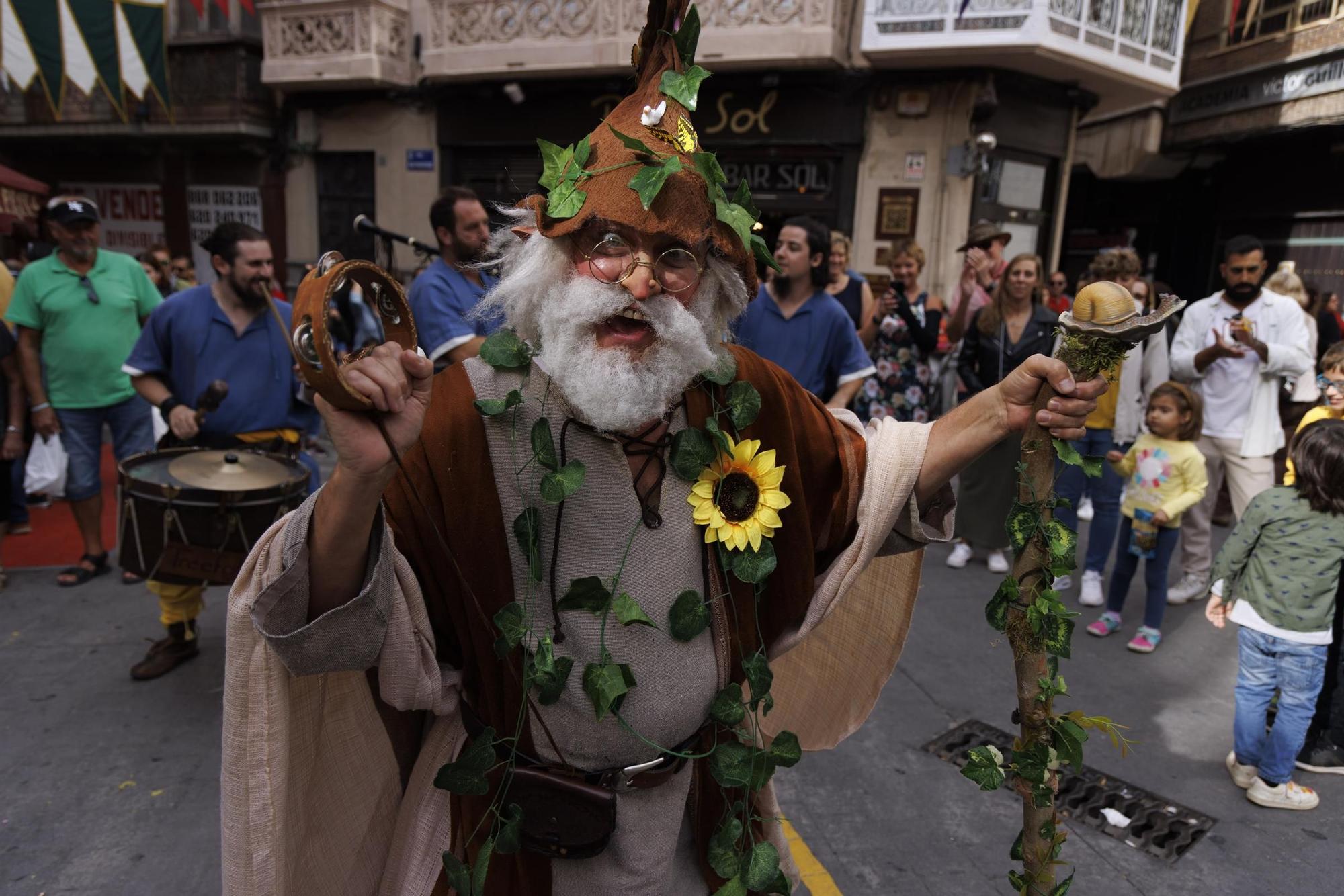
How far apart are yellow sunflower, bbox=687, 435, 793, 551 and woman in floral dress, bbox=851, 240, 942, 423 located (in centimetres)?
455

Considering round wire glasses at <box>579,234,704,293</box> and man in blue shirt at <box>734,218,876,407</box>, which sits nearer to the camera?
round wire glasses at <box>579,234,704,293</box>

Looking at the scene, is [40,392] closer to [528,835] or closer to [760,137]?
[528,835]

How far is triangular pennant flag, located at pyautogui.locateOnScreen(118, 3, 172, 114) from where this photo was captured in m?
13.0

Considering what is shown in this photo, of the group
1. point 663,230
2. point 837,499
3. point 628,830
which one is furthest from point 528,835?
point 663,230

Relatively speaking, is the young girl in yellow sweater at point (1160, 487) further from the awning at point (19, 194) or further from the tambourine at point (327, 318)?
the awning at point (19, 194)

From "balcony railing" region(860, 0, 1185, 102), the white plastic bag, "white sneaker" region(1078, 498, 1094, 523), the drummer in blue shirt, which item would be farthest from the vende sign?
"white sneaker" region(1078, 498, 1094, 523)

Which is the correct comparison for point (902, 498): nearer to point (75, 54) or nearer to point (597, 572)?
point (597, 572)

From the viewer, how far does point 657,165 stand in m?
1.67

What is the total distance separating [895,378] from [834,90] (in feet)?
23.7

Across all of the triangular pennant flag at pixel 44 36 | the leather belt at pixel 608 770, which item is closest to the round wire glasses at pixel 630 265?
the leather belt at pixel 608 770

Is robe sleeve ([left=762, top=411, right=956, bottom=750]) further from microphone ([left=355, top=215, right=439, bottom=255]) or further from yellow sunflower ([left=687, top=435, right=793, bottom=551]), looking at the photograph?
microphone ([left=355, top=215, right=439, bottom=255])

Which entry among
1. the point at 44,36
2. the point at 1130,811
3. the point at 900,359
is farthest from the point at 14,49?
the point at 1130,811

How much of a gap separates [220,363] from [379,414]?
10.3 feet

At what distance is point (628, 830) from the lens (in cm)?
175
